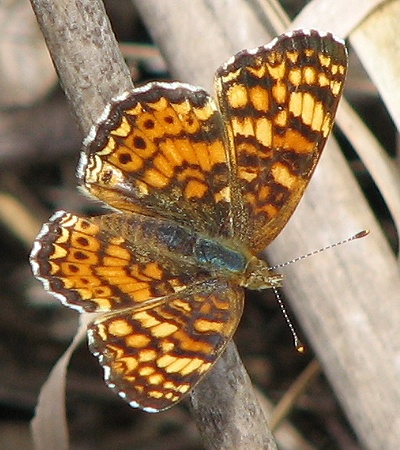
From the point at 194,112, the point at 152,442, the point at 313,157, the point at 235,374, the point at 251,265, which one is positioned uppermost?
the point at 194,112

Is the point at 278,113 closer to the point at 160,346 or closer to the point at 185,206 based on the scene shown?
the point at 185,206

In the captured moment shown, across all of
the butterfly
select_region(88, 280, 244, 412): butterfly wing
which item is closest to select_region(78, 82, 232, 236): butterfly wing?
the butterfly

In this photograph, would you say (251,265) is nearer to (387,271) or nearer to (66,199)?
(387,271)

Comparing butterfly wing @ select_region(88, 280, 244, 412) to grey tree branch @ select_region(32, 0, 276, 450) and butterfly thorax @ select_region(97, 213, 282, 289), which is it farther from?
butterfly thorax @ select_region(97, 213, 282, 289)

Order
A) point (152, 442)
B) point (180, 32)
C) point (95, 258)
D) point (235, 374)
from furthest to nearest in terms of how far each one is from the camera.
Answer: point (152, 442), point (180, 32), point (95, 258), point (235, 374)

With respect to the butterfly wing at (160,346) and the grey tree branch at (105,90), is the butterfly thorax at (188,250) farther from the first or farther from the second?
the grey tree branch at (105,90)

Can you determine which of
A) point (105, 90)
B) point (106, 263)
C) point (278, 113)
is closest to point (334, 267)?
point (278, 113)

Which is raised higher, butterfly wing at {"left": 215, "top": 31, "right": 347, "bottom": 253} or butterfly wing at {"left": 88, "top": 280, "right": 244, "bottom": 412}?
butterfly wing at {"left": 215, "top": 31, "right": 347, "bottom": 253}

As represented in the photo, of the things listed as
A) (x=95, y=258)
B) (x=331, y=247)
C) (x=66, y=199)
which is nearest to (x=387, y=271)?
(x=331, y=247)
